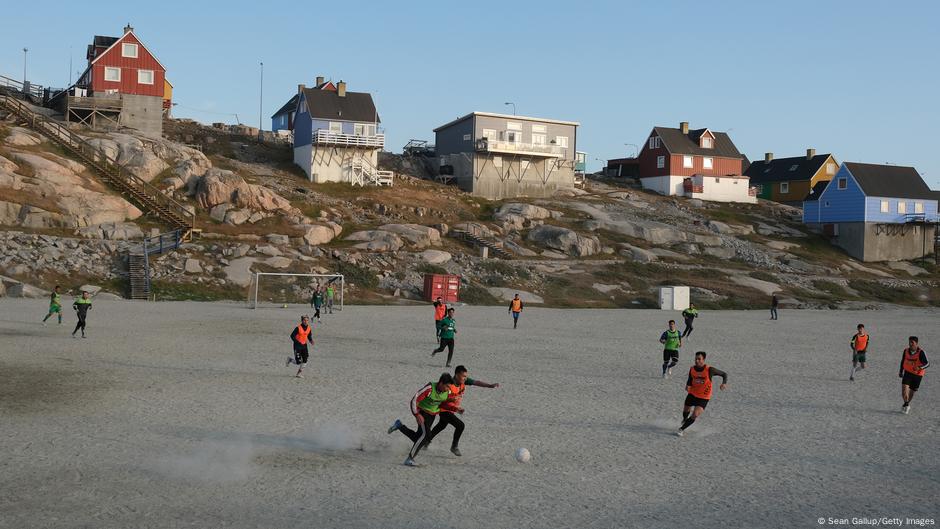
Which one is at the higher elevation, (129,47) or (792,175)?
(129,47)

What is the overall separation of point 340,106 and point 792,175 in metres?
60.9

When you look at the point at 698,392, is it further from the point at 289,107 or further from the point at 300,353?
the point at 289,107

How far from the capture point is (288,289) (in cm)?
5041

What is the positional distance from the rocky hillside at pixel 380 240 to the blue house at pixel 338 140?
7.52 ft

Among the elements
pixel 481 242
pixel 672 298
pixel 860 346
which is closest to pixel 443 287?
pixel 481 242

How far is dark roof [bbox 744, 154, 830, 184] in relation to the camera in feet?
333

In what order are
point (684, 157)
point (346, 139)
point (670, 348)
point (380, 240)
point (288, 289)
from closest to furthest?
point (670, 348)
point (288, 289)
point (380, 240)
point (346, 139)
point (684, 157)

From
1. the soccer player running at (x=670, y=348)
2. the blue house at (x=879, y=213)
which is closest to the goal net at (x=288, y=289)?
the soccer player running at (x=670, y=348)

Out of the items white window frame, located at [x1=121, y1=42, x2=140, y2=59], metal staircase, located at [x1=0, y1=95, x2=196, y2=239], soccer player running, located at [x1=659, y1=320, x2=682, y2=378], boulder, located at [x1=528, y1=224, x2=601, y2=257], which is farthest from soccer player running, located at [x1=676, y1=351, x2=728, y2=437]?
white window frame, located at [x1=121, y1=42, x2=140, y2=59]

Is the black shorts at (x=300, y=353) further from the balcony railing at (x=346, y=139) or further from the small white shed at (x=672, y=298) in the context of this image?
the balcony railing at (x=346, y=139)

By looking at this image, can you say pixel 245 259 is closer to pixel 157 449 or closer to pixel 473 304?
pixel 473 304

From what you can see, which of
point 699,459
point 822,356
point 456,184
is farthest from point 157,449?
point 456,184

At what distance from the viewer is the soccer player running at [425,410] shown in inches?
535

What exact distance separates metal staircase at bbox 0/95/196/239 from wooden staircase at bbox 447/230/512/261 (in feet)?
70.6
